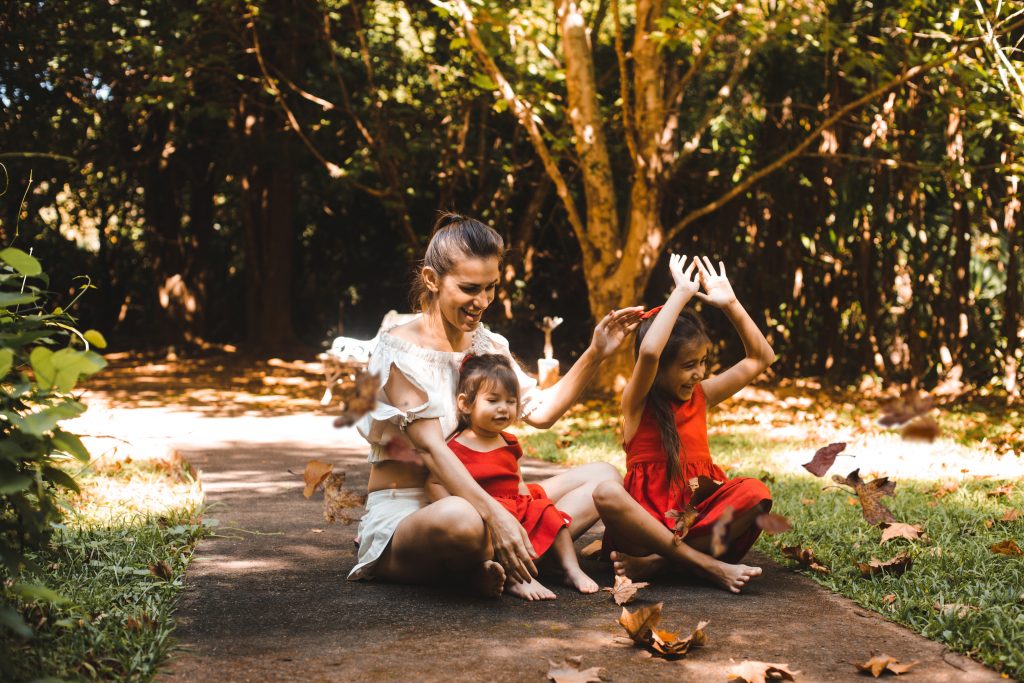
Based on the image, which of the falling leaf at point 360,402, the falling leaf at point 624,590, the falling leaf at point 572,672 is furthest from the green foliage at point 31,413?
the falling leaf at point 624,590

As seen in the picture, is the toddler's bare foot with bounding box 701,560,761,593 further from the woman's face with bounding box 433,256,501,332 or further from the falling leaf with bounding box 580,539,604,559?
the woman's face with bounding box 433,256,501,332

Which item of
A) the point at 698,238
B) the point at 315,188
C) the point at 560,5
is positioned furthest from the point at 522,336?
the point at 560,5

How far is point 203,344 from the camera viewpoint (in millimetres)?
15367

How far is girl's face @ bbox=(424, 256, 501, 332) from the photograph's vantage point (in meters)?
3.38

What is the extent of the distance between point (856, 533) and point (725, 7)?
6.42 metres

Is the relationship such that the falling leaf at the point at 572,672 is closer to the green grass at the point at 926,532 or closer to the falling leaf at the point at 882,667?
the falling leaf at the point at 882,667

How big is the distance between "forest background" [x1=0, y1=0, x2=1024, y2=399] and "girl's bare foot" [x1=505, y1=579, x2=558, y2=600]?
4292 mm

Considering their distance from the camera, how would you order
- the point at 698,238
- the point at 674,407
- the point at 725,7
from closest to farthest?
1. the point at 674,407
2. the point at 725,7
3. the point at 698,238

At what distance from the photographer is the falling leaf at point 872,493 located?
11.3 ft

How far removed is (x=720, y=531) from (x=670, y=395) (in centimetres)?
60

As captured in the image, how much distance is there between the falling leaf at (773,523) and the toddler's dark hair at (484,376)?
931 mm

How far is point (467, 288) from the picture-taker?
11.1 ft

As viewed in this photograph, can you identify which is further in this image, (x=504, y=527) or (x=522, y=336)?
(x=522, y=336)

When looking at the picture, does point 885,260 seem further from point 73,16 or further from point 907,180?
point 73,16
